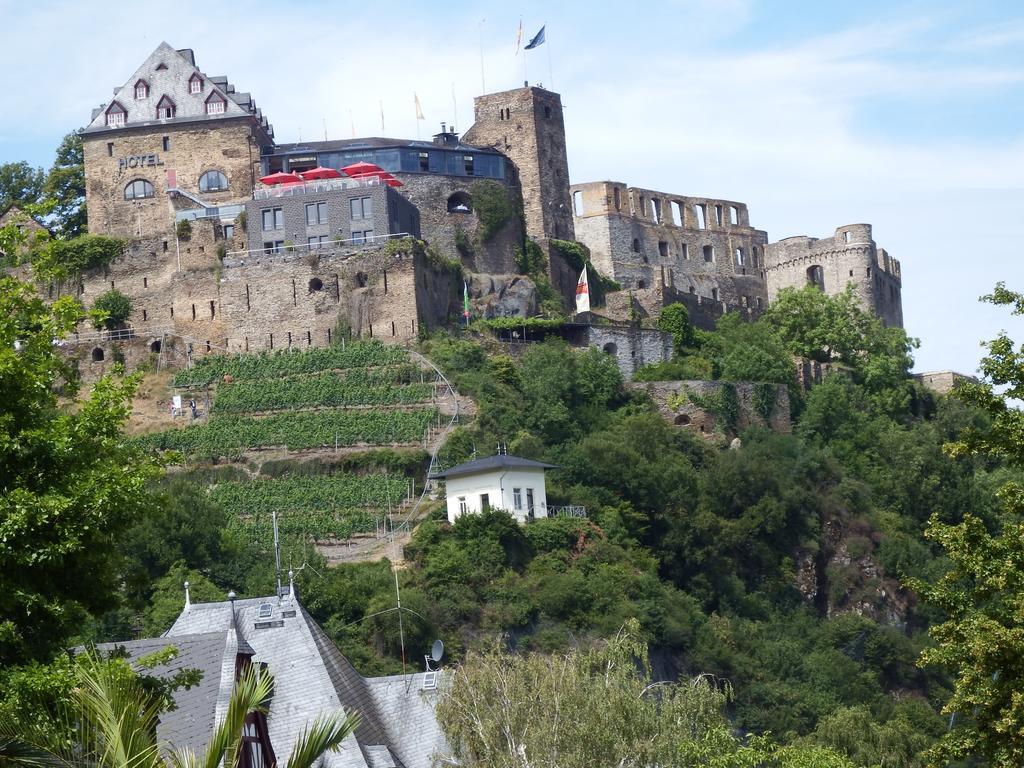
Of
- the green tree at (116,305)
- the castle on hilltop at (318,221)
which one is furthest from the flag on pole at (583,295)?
the green tree at (116,305)

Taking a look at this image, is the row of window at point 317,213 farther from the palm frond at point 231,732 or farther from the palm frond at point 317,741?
the palm frond at point 231,732

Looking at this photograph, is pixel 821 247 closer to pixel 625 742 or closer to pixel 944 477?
pixel 944 477

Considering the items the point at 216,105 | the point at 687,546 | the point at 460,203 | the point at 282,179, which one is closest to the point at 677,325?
the point at 460,203

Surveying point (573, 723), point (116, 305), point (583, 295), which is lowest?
point (573, 723)

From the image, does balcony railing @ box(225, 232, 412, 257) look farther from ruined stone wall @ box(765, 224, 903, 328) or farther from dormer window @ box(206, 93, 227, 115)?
ruined stone wall @ box(765, 224, 903, 328)

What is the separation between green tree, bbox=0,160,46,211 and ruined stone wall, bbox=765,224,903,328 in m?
38.4

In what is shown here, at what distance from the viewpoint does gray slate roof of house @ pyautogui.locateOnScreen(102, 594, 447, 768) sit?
130ft

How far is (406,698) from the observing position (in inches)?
1780

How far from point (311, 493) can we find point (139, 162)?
79.1ft

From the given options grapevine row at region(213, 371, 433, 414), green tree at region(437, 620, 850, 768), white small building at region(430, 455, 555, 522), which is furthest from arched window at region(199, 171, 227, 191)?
green tree at region(437, 620, 850, 768)

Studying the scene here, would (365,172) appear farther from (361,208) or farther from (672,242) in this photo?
(672,242)

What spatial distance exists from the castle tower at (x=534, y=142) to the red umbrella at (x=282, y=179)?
1311 cm

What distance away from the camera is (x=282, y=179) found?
3590 inches

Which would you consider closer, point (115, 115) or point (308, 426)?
point (308, 426)
